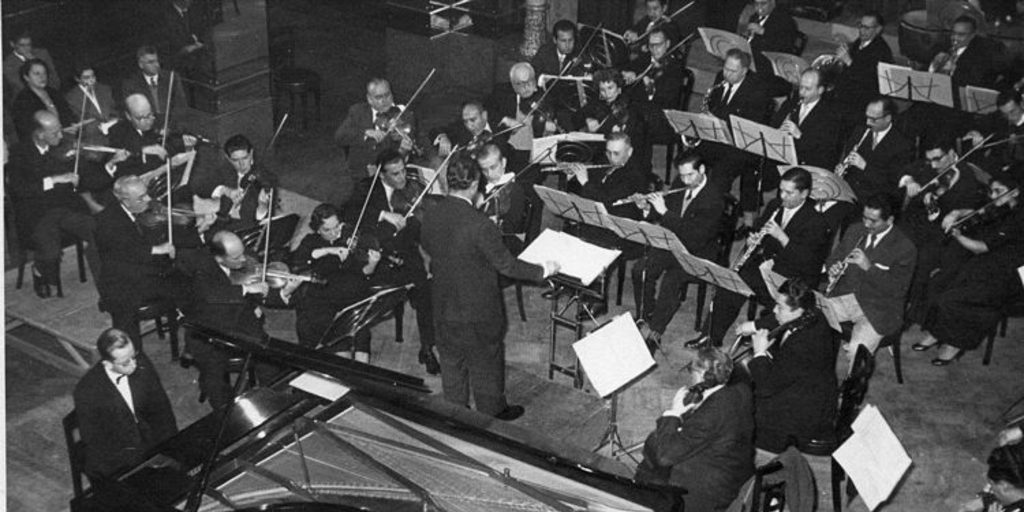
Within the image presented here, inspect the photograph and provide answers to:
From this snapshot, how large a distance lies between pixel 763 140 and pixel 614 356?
263 cm

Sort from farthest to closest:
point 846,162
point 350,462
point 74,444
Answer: point 846,162 < point 74,444 < point 350,462

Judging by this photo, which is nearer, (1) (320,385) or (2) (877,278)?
(1) (320,385)

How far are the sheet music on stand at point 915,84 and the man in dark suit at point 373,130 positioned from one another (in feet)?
11.0

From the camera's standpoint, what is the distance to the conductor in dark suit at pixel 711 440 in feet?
15.5

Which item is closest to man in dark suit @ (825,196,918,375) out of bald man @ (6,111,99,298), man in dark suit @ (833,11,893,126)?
man in dark suit @ (833,11,893,126)

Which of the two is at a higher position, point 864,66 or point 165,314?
point 864,66

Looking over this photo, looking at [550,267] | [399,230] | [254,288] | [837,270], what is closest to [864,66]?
[837,270]

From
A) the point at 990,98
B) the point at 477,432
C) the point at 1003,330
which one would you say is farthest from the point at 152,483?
the point at 990,98

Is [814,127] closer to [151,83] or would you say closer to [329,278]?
[329,278]

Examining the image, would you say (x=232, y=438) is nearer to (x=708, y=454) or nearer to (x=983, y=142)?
(x=708, y=454)

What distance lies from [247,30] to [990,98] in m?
5.50

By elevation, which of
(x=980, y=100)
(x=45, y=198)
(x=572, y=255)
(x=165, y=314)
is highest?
(x=980, y=100)

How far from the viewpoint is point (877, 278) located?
20.1ft

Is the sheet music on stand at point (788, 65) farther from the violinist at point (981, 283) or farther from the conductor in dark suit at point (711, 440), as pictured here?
the conductor in dark suit at point (711, 440)
